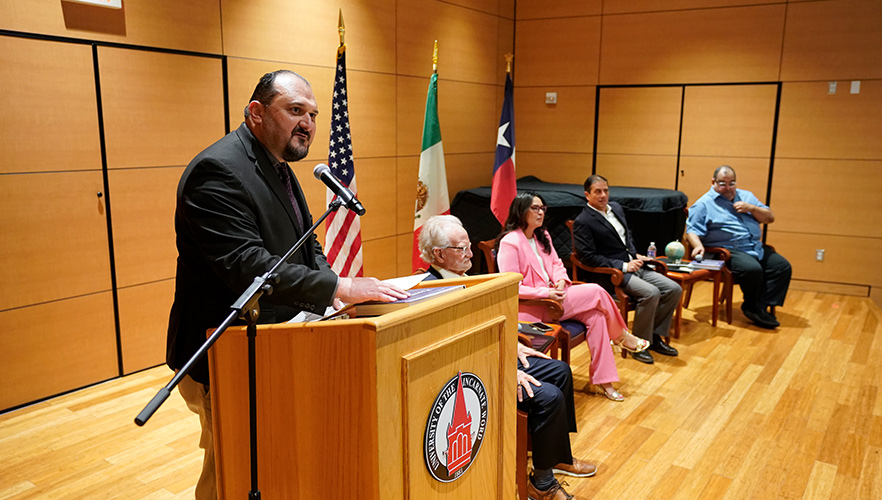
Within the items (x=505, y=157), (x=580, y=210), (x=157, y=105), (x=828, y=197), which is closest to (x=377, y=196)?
(x=505, y=157)

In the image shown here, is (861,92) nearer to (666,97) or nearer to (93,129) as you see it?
(666,97)

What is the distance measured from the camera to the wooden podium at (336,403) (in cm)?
149

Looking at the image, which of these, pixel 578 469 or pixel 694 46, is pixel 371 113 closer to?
pixel 694 46

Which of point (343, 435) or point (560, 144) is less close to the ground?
point (560, 144)

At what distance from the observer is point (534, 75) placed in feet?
25.8

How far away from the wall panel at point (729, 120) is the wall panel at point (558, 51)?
1.19 metres

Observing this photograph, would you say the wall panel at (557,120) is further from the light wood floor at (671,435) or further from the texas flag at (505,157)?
the light wood floor at (671,435)

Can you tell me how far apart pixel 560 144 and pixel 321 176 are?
6370mm

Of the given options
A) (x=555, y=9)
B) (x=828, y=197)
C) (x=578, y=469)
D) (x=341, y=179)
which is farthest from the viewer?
(x=555, y=9)

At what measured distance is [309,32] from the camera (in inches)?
204

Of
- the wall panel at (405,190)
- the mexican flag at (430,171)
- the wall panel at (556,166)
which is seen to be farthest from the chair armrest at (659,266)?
the wall panel at (556,166)

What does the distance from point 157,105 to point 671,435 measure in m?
3.63

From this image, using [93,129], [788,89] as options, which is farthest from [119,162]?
[788,89]

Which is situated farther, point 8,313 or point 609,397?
point 609,397
